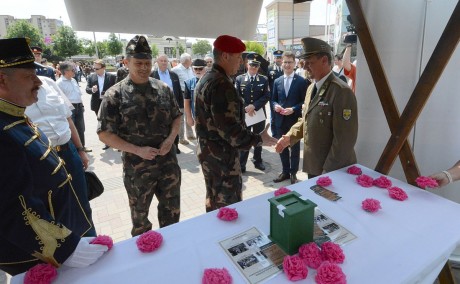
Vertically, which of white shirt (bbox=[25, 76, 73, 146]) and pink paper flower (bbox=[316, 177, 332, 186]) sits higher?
white shirt (bbox=[25, 76, 73, 146])

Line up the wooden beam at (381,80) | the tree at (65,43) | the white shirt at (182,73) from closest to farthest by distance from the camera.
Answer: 1. the wooden beam at (381,80)
2. the white shirt at (182,73)
3. the tree at (65,43)

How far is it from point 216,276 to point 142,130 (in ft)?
5.25

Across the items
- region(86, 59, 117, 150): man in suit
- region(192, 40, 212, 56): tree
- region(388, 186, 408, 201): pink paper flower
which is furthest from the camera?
region(192, 40, 212, 56): tree

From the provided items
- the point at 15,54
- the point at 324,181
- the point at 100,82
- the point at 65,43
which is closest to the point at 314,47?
the point at 324,181

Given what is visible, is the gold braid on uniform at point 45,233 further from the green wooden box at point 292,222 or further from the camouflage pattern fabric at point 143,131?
the camouflage pattern fabric at point 143,131

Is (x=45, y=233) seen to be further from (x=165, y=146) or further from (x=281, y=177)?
(x=281, y=177)

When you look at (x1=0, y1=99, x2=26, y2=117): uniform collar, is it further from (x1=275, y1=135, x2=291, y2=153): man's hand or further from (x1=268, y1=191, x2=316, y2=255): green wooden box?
(x1=275, y1=135, x2=291, y2=153): man's hand

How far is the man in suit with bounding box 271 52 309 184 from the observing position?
4383 mm

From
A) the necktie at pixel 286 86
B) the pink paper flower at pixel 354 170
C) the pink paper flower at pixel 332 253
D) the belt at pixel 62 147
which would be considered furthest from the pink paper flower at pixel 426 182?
the necktie at pixel 286 86

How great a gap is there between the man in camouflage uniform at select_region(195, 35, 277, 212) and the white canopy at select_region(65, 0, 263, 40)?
7.8 inches

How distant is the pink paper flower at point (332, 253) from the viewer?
116 centimetres

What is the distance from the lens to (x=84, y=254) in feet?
3.95

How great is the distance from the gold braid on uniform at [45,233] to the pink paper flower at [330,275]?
1.07m

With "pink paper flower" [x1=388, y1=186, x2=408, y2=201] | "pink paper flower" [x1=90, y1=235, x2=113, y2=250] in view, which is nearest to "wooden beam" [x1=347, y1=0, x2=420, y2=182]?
"pink paper flower" [x1=388, y1=186, x2=408, y2=201]
